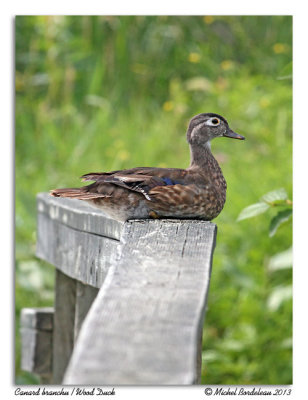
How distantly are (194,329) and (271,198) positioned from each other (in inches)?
46.2

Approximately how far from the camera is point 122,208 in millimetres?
2137

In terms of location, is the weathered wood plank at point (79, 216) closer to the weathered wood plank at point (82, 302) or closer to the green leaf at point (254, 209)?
the weathered wood plank at point (82, 302)

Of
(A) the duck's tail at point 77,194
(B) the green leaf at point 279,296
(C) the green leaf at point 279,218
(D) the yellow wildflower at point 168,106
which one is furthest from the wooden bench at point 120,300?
(D) the yellow wildflower at point 168,106

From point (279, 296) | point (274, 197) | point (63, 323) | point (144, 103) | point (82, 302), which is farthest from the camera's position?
point (144, 103)

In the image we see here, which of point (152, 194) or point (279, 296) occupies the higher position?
point (152, 194)

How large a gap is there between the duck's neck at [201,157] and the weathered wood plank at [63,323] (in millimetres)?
761

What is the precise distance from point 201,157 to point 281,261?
1217 mm

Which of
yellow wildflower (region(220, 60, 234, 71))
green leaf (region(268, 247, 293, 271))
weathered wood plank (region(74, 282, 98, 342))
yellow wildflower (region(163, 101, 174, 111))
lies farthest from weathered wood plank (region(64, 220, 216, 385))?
yellow wildflower (region(220, 60, 234, 71))

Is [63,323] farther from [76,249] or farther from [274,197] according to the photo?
[274,197]

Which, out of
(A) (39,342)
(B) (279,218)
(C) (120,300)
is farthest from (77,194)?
(A) (39,342)

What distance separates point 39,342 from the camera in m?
2.96

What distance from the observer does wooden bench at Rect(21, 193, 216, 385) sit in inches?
46.1

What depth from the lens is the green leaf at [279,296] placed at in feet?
11.1
